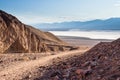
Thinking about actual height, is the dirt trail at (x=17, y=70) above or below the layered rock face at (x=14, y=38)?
below

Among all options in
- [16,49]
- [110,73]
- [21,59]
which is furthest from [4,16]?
[110,73]

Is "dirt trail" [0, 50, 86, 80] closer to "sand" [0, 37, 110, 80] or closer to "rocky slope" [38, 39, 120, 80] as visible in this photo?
"sand" [0, 37, 110, 80]

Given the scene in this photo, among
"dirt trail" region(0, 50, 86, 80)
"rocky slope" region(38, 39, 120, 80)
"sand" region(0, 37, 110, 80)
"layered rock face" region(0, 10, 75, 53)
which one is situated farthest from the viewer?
"layered rock face" region(0, 10, 75, 53)

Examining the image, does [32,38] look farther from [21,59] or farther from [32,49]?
[21,59]

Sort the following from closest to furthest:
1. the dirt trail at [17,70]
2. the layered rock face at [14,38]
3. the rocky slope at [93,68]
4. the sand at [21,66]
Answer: the rocky slope at [93,68]
the sand at [21,66]
the dirt trail at [17,70]
the layered rock face at [14,38]

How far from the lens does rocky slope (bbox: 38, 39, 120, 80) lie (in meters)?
11.0

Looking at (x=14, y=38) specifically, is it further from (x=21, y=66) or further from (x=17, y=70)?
(x=17, y=70)

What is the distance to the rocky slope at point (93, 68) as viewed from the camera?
1098cm

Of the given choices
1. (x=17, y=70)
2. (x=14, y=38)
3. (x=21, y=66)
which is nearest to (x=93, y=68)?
(x=17, y=70)

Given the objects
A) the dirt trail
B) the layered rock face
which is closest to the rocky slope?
the dirt trail

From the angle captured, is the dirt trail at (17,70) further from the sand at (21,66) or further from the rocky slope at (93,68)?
the rocky slope at (93,68)

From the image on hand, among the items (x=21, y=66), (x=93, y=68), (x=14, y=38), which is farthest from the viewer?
(x=14, y=38)

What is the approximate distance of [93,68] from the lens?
1195 cm

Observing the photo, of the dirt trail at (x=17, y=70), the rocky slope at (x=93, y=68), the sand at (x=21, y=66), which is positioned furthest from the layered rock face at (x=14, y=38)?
the rocky slope at (x=93, y=68)
